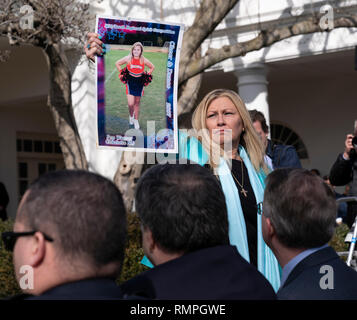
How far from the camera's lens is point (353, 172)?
Answer: 539 centimetres

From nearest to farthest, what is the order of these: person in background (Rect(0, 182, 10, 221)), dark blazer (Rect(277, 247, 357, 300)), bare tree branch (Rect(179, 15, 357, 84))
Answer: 1. dark blazer (Rect(277, 247, 357, 300))
2. bare tree branch (Rect(179, 15, 357, 84))
3. person in background (Rect(0, 182, 10, 221))

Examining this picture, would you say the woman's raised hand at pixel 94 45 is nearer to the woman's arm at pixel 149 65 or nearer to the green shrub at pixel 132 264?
the woman's arm at pixel 149 65

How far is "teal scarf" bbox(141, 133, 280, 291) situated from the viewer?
322 centimetres

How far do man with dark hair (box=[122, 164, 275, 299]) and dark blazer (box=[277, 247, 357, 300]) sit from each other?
34 centimetres

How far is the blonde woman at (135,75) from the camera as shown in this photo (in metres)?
3.25

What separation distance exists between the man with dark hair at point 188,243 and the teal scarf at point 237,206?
1074 mm

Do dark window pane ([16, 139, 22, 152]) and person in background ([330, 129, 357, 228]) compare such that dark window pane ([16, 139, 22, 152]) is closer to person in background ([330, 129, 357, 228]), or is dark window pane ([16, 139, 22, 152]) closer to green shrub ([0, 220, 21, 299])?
green shrub ([0, 220, 21, 299])

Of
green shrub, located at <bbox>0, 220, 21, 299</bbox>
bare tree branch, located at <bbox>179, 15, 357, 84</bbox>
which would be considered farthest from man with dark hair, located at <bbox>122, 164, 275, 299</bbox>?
bare tree branch, located at <bbox>179, 15, 357, 84</bbox>

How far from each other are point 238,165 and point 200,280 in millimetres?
1663

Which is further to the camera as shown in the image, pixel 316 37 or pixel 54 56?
pixel 316 37

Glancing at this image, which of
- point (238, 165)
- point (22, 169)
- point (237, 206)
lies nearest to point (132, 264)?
point (238, 165)
